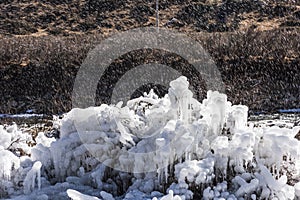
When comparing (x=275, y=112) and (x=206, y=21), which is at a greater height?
(x=206, y=21)

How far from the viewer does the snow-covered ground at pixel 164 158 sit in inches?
263

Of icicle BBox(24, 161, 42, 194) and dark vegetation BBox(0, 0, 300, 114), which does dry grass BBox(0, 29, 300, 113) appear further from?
icicle BBox(24, 161, 42, 194)

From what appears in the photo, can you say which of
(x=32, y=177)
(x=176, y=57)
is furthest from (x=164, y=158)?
(x=176, y=57)

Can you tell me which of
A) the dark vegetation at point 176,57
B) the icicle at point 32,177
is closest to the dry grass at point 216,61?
the dark vegetation at point 176,57

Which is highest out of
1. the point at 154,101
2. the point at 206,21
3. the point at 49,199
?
the point at 206,21

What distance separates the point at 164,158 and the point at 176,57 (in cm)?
1594

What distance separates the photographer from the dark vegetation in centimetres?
1942

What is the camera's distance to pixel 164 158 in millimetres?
6742

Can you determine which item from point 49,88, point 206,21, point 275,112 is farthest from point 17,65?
point 206,21

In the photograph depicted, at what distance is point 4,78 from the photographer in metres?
22.4

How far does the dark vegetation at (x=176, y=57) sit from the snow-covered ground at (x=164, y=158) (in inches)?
399

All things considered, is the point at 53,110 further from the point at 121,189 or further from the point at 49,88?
the point at 121,189

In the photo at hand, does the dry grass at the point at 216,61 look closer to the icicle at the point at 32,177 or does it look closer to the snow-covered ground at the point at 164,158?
the snow-covered ground at the point at 164,158

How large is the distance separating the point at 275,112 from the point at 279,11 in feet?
64.9
